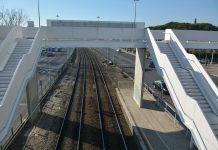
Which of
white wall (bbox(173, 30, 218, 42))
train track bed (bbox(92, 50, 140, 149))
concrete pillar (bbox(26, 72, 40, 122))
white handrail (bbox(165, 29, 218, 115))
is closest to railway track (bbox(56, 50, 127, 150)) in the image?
train track bed (bbox(92, 50, 140, 149))

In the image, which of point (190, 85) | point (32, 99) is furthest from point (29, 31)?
point (190, 85)

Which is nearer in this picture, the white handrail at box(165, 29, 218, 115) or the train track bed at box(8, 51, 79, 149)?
the white handrail at box(165, 29, 218, 115)

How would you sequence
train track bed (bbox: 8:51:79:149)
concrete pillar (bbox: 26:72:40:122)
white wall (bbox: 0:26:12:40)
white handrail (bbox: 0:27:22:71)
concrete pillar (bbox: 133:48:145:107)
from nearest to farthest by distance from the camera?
→ white handrail (bbox: 0:27:22:71)
train track bed (bbox: 8:51:79:149)
white wall (bbox: 0:26:12:40)
concrete pillar (bbox: 26:72:40:122)
concrete pillar (bbox: 133:48:145:107)

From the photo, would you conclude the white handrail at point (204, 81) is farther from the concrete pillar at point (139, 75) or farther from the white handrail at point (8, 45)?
the white handrail at point (8, 45)

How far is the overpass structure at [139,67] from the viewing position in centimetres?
1287

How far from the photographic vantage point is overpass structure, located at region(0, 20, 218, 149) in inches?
507

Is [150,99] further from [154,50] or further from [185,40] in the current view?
[154,50]

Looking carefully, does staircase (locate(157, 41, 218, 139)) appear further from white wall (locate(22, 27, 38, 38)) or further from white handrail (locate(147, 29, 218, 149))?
white wall (locate(22, 27, 38, 38))

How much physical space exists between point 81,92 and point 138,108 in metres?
9.80

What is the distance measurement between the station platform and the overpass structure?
5.42 feet

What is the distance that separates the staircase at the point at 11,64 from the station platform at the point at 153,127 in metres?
9.99

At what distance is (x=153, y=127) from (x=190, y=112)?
729cm

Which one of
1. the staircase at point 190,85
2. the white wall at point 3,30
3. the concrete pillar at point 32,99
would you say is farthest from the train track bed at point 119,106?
the white wall at point 3,30

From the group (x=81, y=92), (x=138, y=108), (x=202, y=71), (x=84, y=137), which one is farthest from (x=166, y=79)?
(x=81, y=92)
